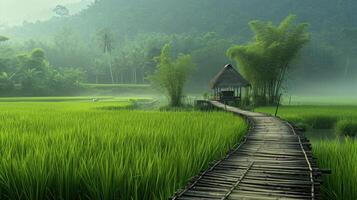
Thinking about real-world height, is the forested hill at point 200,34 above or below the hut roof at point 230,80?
above

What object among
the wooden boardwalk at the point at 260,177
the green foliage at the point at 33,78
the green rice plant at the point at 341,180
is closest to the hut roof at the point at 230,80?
the wooden boardwalk at the point at 260,177

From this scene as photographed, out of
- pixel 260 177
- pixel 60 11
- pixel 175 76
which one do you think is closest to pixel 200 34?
pixel 175 76

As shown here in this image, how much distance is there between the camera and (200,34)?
278 feet

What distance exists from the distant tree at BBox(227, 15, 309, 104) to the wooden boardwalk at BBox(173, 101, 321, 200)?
59.0ft

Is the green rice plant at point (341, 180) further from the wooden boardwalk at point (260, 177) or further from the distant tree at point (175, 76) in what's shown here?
the distant tree at point (175, 76)

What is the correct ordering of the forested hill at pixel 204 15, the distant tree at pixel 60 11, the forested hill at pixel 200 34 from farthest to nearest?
the distant tree at pixel 60 11, the forested hill at pixel 204 15, the forested hill at pixel 200 34

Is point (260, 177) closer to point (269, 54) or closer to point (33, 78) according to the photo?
point (269, 54)

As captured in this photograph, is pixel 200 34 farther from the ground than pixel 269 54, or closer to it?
farther from the ground

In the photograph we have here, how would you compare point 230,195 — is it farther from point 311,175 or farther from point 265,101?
point 265,101

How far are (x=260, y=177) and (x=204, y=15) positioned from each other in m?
91.2

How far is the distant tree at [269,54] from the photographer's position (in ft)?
76.3

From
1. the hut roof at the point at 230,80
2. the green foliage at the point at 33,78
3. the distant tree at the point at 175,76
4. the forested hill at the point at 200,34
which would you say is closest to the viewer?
the hut roof at the point at 230,80

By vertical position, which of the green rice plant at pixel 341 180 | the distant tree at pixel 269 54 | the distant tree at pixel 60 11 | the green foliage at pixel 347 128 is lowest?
the green foliage at pixel 347 128

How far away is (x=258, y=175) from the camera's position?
13.6 ft
